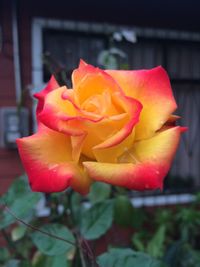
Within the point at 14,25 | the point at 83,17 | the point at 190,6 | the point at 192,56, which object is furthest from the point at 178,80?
the point at 14,25

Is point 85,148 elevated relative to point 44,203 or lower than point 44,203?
elevated

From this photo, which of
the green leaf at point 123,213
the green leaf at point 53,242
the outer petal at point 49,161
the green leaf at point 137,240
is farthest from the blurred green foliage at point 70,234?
the green leaf at point 137,240

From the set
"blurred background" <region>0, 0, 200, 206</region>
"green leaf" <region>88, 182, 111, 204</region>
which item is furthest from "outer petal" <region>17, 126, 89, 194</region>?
"blurred background" <region>0, 0, 200, 206</region>

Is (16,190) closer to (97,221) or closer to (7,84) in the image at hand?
(97,221)

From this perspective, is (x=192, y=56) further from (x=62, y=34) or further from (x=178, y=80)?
(x=62, y=34)

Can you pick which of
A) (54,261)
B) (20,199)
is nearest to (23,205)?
(20,199)

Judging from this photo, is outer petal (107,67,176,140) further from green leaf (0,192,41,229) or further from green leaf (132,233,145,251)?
green leaf (132,233,145,251)
